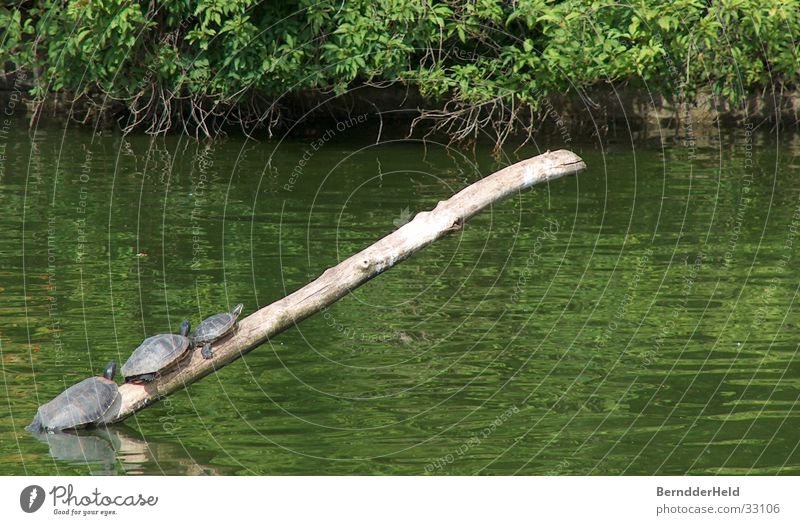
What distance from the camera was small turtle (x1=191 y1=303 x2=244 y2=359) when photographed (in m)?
7.55

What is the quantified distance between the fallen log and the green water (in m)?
0.32

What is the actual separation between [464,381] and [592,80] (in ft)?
40.9

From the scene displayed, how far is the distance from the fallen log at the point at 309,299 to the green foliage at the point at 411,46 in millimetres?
11382

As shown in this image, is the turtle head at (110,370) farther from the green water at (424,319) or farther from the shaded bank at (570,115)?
the shaded bank at (570,115)

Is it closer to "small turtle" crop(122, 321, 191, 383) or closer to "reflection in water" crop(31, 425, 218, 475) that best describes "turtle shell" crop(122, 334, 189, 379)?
"small turtle" crop(122, 321, 191, 383)

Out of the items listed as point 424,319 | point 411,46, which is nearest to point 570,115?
point 411,46

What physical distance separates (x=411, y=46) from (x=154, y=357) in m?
13.5

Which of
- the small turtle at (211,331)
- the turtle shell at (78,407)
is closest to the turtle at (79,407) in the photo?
the turtle shell at (78,407)

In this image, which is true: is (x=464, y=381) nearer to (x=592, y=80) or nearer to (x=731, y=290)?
(x=731, y=290)

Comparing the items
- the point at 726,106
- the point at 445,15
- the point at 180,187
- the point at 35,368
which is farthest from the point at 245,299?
the point at 726,106

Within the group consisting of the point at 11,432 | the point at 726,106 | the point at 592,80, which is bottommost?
the point at 726,106

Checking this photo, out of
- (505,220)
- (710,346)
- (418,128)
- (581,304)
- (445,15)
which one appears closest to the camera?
(710,346)

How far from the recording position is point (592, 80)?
66.5 feet

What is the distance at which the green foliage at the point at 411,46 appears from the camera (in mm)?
19203
